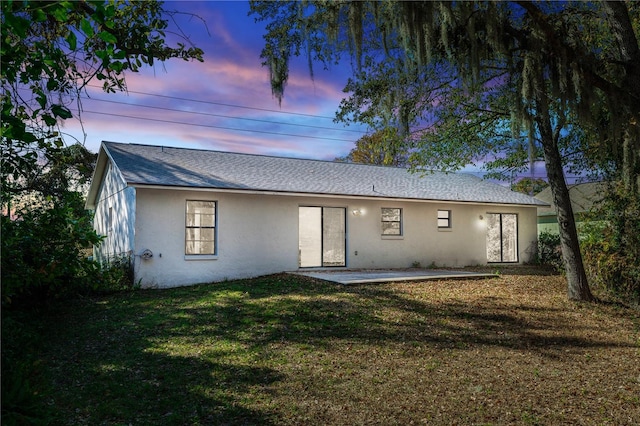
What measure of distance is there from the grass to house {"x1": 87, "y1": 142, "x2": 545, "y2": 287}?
7.99ft

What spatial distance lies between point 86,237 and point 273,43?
340 cm

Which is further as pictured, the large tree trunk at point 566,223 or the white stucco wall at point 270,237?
the white stucco wall at point 270,237

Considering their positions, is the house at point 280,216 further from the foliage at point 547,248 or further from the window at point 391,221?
the foliage at point 547,248

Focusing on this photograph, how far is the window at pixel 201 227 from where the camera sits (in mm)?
12875

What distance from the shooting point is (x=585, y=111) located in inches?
238

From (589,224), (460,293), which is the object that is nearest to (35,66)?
(460,293)

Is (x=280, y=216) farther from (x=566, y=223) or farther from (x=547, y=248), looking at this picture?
(x=547, y=248)

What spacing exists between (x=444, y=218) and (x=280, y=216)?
6.71 m

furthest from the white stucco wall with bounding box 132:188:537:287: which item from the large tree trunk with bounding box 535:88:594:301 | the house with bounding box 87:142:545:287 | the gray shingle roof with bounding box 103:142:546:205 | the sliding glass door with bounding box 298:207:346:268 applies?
the large tree trunk with bounding box 535:88:594:301

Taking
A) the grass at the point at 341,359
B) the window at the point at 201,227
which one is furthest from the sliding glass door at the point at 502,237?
the window at the point at 201,227

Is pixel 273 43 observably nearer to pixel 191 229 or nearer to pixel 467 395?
pixel 467 395

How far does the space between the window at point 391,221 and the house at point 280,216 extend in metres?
0.04

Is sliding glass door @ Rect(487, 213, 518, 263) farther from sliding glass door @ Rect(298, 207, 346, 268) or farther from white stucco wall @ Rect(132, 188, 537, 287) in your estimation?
sliding glass door @ Rect(298, 207, 346, 268)

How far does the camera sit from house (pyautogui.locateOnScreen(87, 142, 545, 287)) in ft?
40.1
